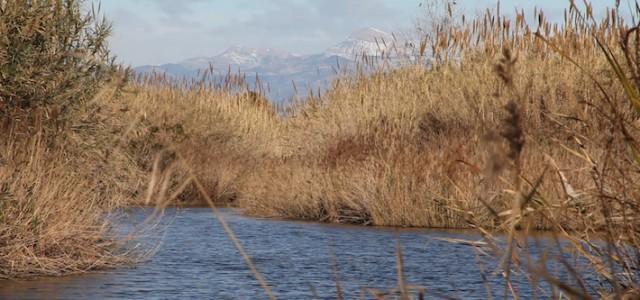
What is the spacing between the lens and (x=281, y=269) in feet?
38.3

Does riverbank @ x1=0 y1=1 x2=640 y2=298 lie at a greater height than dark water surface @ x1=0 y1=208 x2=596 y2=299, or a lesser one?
greater

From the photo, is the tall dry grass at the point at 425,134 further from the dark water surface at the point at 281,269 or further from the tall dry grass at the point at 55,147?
the tall dry grass at the point at 55,147

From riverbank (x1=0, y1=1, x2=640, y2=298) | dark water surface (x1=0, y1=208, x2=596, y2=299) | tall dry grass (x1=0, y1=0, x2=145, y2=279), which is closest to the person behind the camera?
riverbank (x1=0, y1=1, x2=640, y2=298)

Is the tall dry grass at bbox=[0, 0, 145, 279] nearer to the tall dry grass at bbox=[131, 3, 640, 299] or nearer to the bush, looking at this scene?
the bush

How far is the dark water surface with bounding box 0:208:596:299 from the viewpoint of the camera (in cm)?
978

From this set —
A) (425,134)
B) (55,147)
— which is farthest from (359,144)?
(55,147)

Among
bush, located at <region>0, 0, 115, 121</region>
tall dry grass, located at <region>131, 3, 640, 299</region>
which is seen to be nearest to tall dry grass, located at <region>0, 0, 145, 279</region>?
bush, located at <region>0, 0, 115, 121</region>

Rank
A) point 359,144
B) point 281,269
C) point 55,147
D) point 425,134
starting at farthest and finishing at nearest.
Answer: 1. point 425,134
2. point 359,144
3. point 55,147
4. point 281,269

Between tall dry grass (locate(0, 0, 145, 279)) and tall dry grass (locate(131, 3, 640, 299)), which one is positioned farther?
tall dry grass (locate(131, 3, 640, 299))

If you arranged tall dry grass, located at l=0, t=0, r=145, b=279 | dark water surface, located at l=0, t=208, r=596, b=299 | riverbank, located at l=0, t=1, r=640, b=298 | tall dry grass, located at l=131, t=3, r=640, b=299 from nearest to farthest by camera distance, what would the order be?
1. riverbank, located at l=0, t=1, r=640, b=298
2. dark water surface, located at l=0, t=208, r=596, b=299
3. tall dry grass, located at l=0, t=0, r=145, b=279
4. tall dry grass, located at l=131, t=3, r=640, b=299

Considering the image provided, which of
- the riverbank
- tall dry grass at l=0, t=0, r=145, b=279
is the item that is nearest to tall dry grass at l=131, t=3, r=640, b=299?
the riverbank

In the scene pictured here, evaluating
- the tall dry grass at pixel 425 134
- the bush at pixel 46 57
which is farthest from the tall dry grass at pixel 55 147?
the tall dry grass at pixel 425 134

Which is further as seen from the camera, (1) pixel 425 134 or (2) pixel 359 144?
(1) pixel 425 134

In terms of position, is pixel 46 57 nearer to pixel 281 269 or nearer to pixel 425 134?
pixel 281 269
